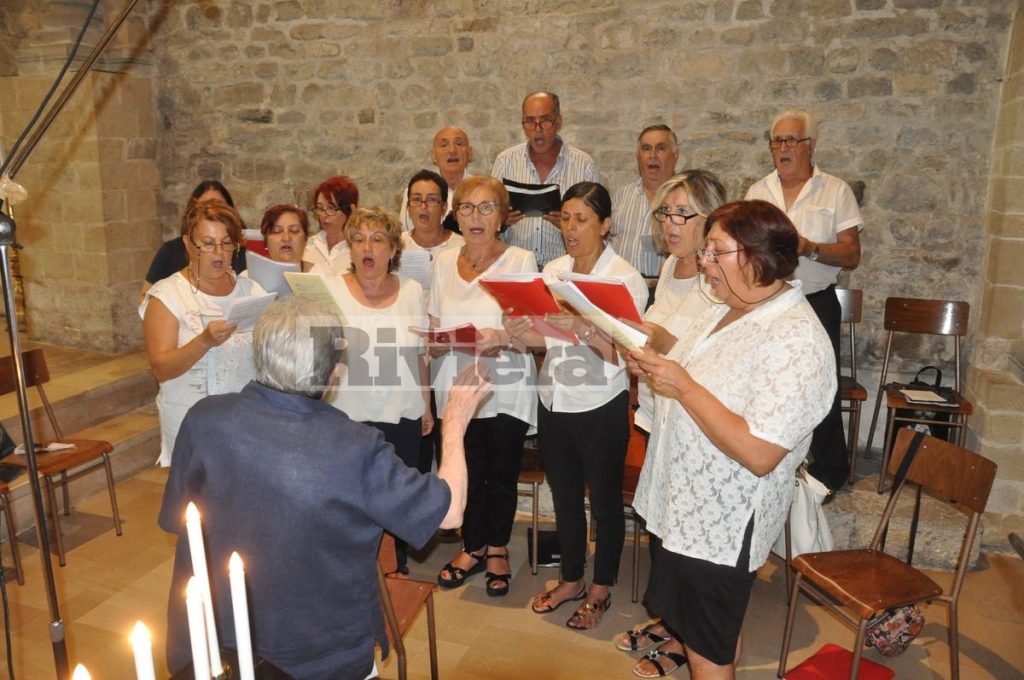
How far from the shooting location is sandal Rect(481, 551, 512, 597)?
335cm

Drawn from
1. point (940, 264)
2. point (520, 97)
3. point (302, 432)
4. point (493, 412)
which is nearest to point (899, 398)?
point (940, 264)

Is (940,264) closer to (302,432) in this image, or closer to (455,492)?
(455,492)

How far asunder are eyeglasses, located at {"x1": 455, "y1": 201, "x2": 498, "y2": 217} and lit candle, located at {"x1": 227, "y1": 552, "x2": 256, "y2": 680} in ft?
7.23

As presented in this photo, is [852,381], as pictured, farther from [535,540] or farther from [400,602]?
[400,602]

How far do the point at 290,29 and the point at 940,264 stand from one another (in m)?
4.57

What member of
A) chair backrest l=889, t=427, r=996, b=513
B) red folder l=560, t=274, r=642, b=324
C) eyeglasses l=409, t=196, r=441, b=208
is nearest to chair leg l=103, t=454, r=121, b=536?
eyeglasses l=409, t=196, r=441, b=208

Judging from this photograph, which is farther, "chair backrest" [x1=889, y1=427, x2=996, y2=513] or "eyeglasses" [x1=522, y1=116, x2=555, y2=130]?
"eyeglasses" [x1=522, y1=116, x2=555, y2=130]

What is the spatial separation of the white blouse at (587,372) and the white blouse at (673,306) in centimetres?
7

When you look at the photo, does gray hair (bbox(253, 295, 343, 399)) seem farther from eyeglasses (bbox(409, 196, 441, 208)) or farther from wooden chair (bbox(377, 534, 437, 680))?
eyeglasses (bbox(409, 196, 441, 208))

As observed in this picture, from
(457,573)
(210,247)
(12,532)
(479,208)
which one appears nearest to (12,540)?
(12,532)

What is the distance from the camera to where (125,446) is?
4.67 metres

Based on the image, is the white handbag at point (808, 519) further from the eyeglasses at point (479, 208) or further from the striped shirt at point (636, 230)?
the eyeglasses at point (479, 208)

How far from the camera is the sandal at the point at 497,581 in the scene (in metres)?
3.35

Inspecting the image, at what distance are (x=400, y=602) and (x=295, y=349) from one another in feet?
3.76
